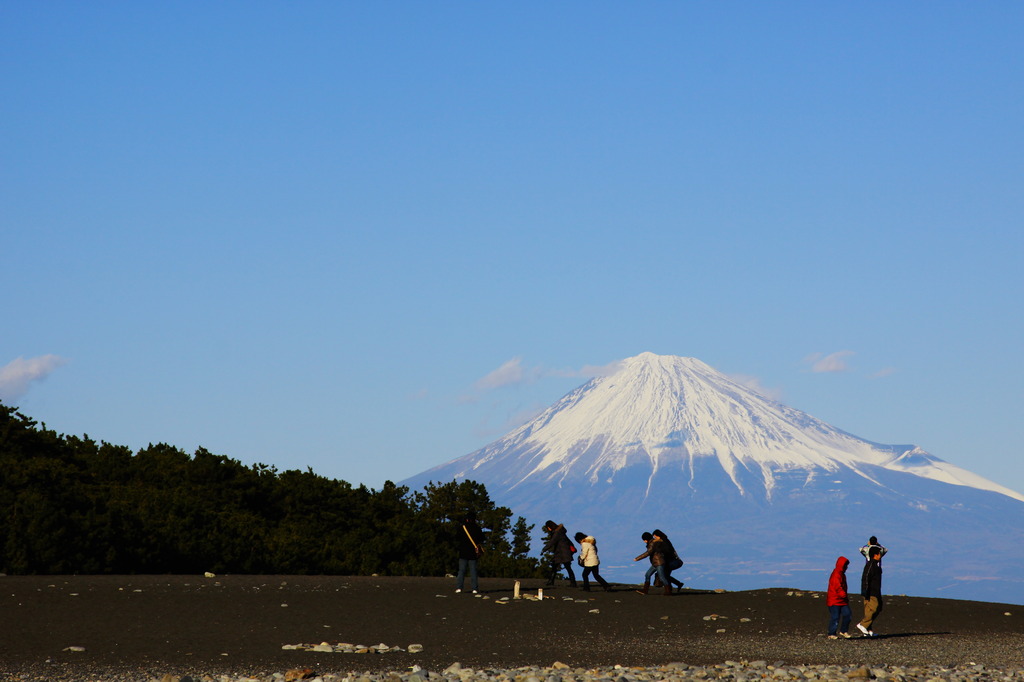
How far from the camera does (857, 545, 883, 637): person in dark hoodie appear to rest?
72.6 feet

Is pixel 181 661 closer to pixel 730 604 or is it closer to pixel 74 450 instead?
pixel 730 604

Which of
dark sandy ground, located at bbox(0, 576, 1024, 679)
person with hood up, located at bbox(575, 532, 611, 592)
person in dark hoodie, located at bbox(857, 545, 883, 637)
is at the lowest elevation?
dark sandy ground, located at bbox(0, 576, 1024, 679)

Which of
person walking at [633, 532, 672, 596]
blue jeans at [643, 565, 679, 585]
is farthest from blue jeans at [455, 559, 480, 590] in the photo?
blue jeans at [643, 565, 679, 585]

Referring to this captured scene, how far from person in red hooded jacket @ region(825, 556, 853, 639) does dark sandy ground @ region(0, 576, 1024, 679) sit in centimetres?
32

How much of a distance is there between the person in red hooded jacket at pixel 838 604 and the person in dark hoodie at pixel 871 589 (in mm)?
291

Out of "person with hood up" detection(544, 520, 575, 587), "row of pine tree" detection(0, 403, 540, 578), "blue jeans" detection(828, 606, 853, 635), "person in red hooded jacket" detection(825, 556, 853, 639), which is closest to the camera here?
"person in red hooded jacket" detection(825, 556, 853, 639)

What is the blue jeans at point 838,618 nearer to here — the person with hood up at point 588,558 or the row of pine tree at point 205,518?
the person with hood up at point 588,558

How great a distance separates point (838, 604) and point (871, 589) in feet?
2.77

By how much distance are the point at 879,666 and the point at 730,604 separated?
832 cm

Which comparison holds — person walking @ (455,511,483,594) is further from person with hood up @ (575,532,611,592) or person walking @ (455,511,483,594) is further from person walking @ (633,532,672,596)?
person walking @ (633,532,672,596)

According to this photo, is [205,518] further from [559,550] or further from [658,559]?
[658,559]

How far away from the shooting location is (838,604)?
2184 cm

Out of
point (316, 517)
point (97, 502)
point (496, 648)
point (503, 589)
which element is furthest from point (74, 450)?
point (496, 648)

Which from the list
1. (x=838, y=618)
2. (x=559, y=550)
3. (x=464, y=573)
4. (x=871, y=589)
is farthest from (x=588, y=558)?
(x=871, y=589)
